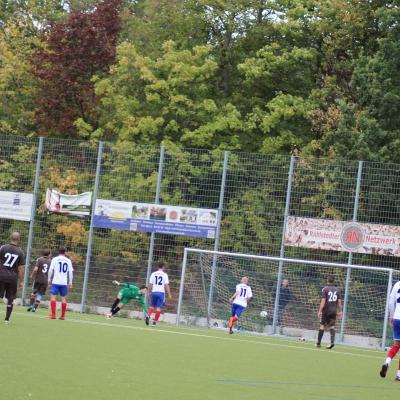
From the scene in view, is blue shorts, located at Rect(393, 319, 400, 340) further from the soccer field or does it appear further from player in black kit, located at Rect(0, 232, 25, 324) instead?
player in black kit, located at Rect(0, 232, 25, 324)

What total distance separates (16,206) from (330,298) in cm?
1180

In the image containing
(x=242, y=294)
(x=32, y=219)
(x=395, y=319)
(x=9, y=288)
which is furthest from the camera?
(x=32, y=219)

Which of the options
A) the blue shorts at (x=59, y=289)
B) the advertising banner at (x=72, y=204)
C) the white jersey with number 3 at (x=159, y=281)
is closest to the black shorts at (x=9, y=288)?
the blue shorts at (x=59, y=289)

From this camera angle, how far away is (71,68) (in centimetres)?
4944

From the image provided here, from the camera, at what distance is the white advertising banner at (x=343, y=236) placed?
3009 cm

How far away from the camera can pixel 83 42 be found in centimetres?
4934

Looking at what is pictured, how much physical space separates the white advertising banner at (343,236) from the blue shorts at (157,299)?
12.8 ft

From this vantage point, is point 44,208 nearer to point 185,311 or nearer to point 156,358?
point 185,311

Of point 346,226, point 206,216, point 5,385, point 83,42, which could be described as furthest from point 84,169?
point 5,385

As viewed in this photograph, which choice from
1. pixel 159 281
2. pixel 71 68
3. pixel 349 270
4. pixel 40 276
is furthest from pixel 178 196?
pixel 71 68

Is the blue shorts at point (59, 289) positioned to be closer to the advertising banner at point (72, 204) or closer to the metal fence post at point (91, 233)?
the metal fence post at point (91, 233)

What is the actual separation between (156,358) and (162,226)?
52.1ft

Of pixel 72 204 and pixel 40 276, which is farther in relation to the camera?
pixel 72 204

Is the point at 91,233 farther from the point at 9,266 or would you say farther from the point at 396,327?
the point at 396,327
